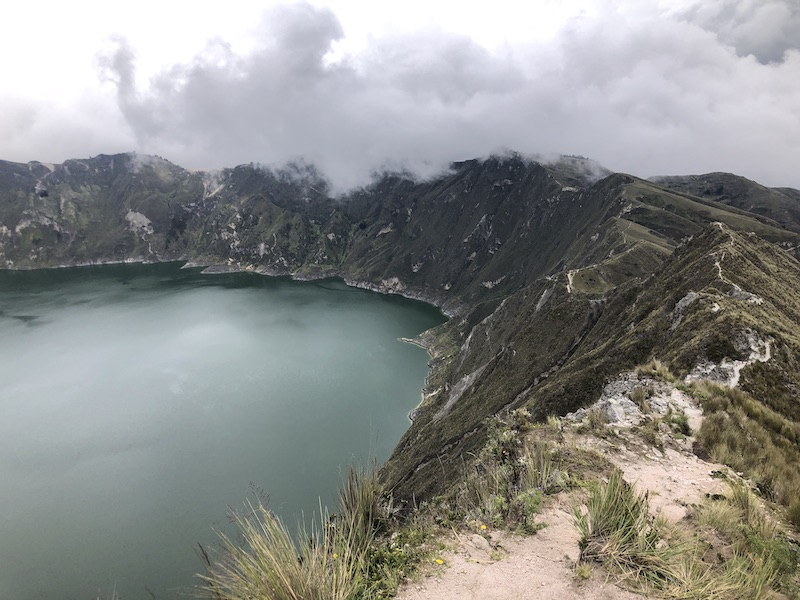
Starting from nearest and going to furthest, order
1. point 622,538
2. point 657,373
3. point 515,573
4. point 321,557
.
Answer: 1. point 321,557
2. point 622,538
3. point 515,573
4. point 657,373

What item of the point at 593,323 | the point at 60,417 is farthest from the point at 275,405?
the point at 593,323

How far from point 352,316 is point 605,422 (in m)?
141

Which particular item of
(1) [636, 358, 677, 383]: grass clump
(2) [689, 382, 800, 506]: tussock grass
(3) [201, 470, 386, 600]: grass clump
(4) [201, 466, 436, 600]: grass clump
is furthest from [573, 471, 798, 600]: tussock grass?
(1) [636, 358, 677, 383]: grass clump

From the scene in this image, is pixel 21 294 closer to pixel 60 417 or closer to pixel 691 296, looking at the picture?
pixel 60 417

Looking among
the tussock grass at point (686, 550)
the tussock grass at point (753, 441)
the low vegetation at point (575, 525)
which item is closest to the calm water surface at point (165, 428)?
the low vegetation at point (575, 525)

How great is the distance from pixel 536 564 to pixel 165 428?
2991 inches

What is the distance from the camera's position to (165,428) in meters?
68.1

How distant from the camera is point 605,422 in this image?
14016 millimetres

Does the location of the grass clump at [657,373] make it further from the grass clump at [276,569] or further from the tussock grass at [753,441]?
the grass clump at [276,569]

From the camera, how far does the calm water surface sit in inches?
1655

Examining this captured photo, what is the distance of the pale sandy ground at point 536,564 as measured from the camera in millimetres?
6695

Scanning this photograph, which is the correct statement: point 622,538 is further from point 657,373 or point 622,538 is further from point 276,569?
point 657,373

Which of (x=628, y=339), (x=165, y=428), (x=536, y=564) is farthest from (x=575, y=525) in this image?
(x=165, y=428)

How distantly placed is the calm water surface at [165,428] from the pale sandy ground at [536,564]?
9.08 ft
